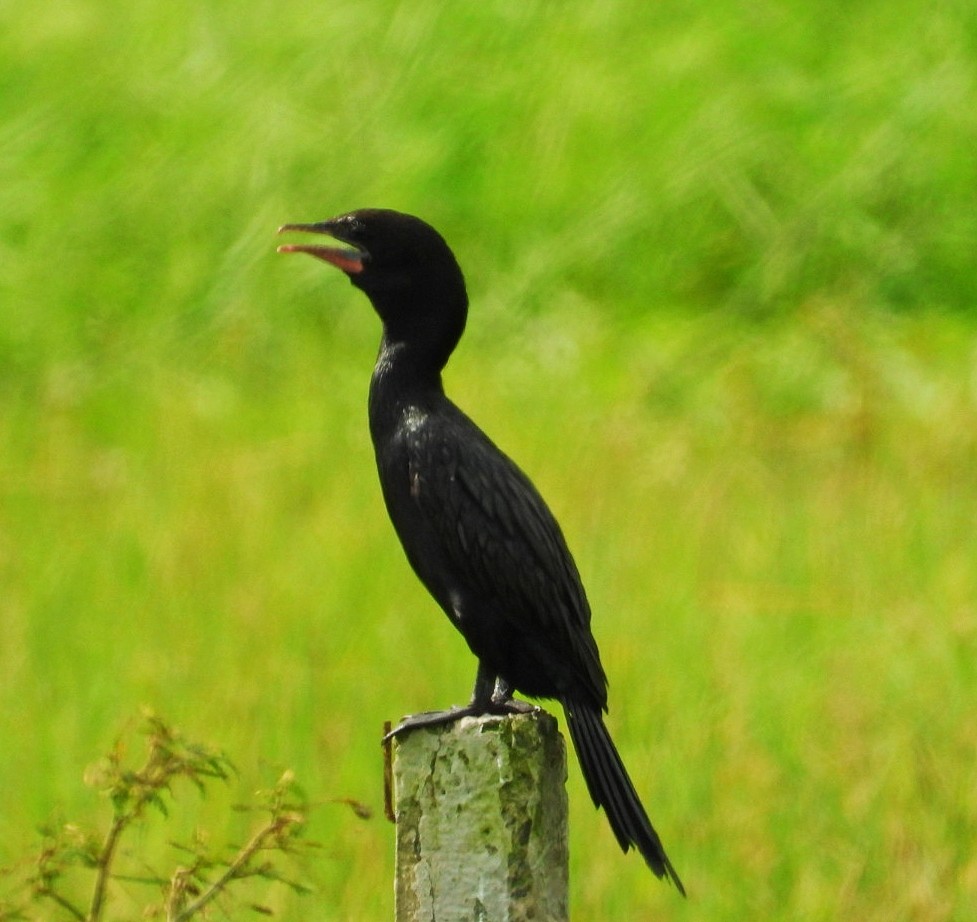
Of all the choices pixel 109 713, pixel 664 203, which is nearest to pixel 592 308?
pixel 664 203

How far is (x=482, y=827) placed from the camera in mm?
A: 2783

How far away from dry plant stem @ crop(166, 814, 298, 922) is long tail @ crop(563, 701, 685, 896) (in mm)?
451

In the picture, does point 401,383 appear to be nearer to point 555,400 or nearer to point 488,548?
point 488,548

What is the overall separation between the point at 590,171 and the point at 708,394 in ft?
9.25

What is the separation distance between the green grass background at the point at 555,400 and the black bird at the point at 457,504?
4.64 ft

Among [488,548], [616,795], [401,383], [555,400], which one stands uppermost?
[555,400]

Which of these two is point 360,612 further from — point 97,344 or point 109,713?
point 97,344

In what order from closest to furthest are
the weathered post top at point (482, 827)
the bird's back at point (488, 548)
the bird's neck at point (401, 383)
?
the weathered post top at point (482, 827)
the bird's back at point (488, 548)
the bird's neck at point (401, 383)

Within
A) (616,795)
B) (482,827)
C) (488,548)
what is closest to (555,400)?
(488,548)

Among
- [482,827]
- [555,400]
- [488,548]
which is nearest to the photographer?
[482,827]

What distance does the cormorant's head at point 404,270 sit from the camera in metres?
3.53

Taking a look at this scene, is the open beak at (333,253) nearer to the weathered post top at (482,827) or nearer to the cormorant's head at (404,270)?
the cormorant's head at (404,270)

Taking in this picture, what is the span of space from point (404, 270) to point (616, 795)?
0.95 m

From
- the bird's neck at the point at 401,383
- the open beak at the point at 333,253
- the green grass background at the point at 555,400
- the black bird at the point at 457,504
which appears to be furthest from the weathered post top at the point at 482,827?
the green grass background at the point at 555,400
